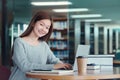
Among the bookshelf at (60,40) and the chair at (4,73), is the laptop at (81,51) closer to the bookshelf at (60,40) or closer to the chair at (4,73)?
the chair at (4,73)

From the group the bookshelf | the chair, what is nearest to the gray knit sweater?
the chair

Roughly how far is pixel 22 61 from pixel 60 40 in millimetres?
5281

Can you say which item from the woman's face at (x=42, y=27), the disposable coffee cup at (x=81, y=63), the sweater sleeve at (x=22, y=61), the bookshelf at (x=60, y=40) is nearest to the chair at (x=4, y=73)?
the sweater sleeve at (x=22, y=61)

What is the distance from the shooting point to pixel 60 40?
295 inches

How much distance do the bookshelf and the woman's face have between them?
15.8ft

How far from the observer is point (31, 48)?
2363 millimetres

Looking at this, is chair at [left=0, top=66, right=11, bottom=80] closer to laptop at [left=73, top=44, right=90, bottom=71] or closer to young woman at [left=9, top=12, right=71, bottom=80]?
young woman at [left=9, top=12, right=71, bottom=80]

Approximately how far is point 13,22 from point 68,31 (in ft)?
4.03

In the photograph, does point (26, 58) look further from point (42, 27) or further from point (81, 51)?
point (81, 51)

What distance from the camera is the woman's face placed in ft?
7.58

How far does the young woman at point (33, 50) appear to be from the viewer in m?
2.24

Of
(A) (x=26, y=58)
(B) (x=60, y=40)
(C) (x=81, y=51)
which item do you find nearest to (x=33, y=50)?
(A) (x=26, y=58)

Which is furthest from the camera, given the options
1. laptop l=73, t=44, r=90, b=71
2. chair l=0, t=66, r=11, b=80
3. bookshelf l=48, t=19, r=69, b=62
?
bookshelf l=48, t=19, r=69, b=62

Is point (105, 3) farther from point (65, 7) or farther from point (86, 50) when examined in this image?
point (86, 50)
